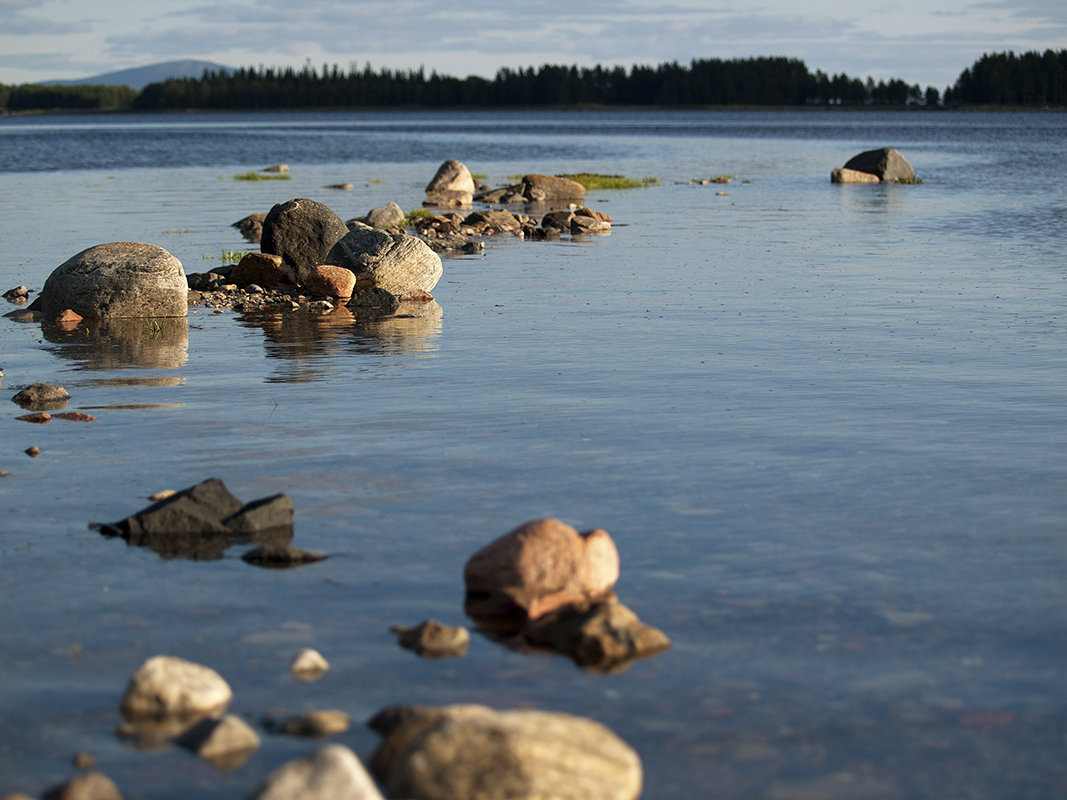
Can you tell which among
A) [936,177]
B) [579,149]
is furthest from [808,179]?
[579,149]

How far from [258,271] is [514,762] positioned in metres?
17.3

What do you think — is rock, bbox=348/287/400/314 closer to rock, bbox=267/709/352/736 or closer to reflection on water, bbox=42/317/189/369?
reflection on water, bbox=42/317/189/369

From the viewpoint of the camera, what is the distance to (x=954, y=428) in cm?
1051

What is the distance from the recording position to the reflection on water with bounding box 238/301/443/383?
1394 centimetres

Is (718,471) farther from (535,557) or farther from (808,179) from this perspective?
(808,179)

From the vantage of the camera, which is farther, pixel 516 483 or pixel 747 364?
pixel 747 364

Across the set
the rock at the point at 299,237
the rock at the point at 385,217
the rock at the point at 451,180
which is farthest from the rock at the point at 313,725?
the rock at the point at 451,180

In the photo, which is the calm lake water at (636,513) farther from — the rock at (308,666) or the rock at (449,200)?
the rock at (449,200)

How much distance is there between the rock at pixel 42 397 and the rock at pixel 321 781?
798 centimetres

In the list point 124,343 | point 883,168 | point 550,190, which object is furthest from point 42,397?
point 883,168

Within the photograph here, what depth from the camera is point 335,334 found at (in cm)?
1627

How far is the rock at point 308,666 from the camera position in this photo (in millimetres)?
5957

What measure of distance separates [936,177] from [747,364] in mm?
43193

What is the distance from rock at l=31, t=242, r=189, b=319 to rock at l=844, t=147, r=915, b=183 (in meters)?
39.3
